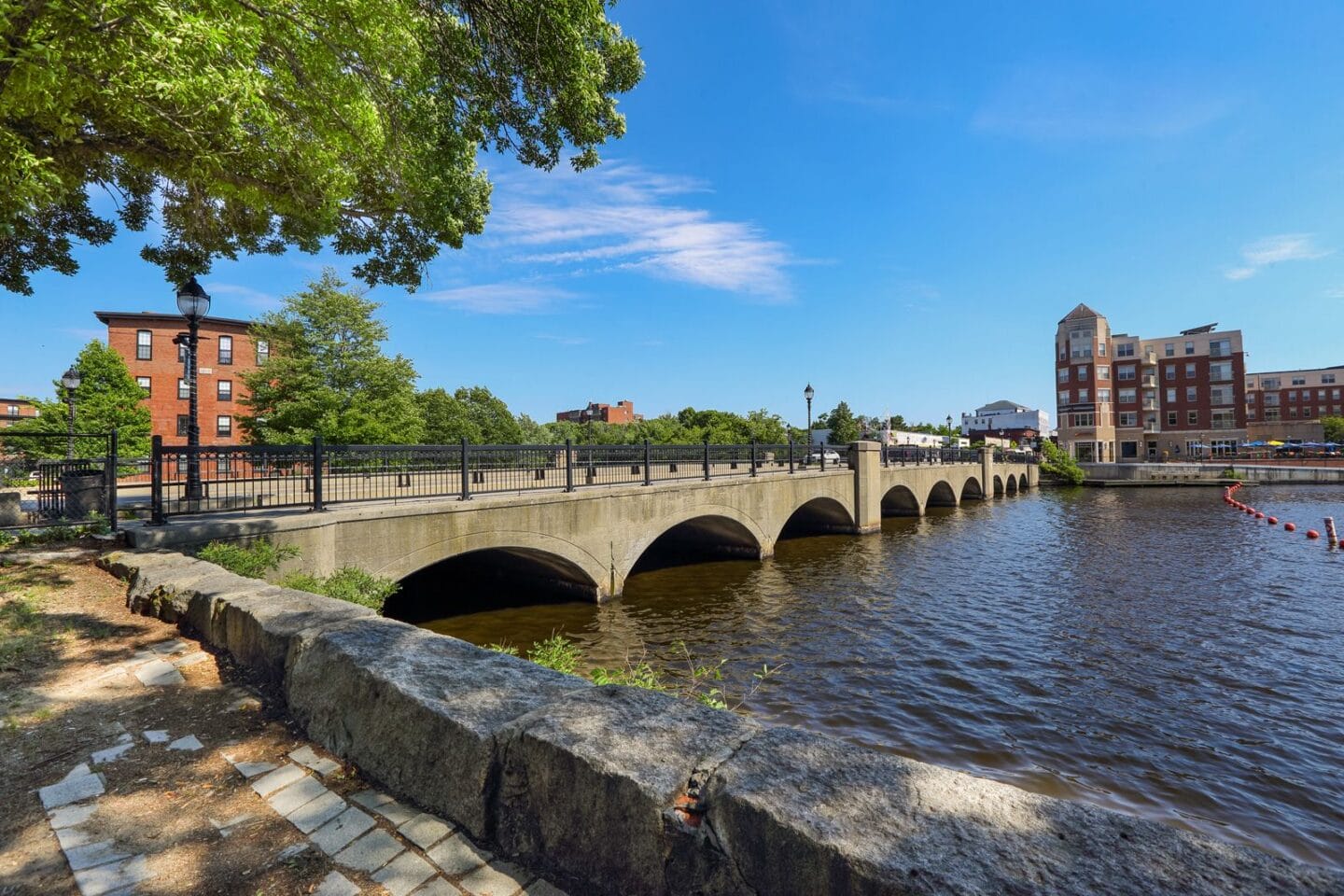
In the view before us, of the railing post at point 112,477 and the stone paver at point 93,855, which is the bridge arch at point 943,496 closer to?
the railing post at point 112,477

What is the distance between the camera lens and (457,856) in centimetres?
235

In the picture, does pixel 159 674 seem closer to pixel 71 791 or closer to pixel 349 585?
pixel 71 791

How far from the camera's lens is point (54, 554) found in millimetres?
7152

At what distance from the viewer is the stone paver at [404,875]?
218 centimetres

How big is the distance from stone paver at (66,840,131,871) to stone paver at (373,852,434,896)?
1042 millimetres

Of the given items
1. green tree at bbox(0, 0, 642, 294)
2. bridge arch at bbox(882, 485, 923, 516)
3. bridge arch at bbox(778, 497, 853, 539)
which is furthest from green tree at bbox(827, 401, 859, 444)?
green tree at bbox(0, 0, 642, 294)

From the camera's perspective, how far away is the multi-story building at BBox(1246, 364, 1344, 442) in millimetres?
81000

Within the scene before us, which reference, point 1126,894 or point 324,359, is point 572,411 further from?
point 1126,894

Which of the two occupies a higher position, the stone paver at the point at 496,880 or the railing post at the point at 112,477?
the railing post at the point at 112,477

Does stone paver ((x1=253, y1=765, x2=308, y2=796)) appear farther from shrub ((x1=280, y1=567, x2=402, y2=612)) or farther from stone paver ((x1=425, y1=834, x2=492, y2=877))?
shrub ((x1=280, y1=567, x2=402, y2=612))

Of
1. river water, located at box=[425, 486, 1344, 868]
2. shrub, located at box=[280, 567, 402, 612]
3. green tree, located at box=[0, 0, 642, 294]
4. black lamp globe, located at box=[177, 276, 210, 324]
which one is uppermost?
green tree, located at box=[0, 0, 642, 294]

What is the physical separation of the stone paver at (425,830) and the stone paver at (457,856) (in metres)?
→ 0.05

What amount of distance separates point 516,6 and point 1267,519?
121 feet

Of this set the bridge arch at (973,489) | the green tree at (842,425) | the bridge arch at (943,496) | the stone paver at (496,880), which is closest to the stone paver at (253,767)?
the stone paver at (496,880)
